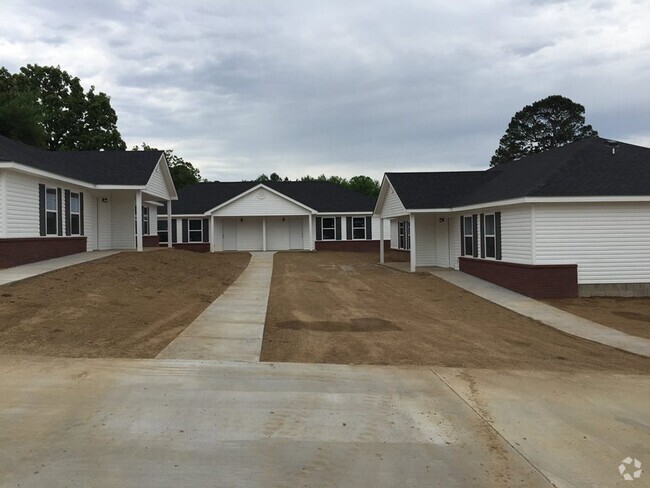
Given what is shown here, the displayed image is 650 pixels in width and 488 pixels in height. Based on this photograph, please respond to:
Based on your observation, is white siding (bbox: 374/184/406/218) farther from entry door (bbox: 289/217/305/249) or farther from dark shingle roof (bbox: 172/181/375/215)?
entry door (bbox: 289/217/305/249)

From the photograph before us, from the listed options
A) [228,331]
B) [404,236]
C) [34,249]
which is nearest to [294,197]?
[404,236]

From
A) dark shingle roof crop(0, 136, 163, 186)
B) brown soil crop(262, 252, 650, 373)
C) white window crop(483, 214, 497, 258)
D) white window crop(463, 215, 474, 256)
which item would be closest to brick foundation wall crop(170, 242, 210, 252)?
dark shingle roof crop(0, 136, 163, 186)

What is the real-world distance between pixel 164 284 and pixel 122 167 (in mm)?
10485

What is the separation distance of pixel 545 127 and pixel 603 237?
40.3 meters

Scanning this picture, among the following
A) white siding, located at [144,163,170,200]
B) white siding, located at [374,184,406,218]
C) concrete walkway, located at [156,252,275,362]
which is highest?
white siding, located at [144,163,170,200]

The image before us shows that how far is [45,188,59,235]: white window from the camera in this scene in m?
17.6

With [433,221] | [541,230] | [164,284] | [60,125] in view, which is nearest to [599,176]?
[541,230]

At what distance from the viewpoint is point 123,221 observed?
2408 centimetres

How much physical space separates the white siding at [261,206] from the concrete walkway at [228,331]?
671 inches

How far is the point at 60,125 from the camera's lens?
44531 millimetres

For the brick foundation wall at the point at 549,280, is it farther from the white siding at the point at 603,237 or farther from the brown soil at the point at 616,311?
the brown soil at the point at 616,311

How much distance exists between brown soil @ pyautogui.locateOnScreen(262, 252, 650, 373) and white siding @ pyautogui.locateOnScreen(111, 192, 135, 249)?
31.8 ft

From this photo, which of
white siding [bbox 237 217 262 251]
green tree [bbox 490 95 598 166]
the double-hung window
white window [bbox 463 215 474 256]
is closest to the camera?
white window [bbox 463 215 474 256]

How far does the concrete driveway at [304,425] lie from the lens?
14.0 feet
